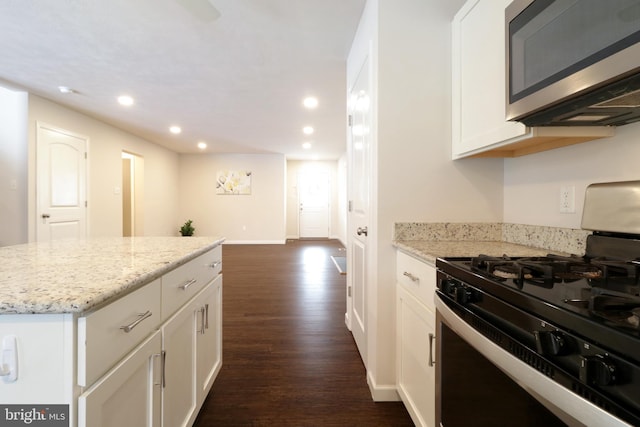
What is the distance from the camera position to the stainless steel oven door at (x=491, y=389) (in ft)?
1.84

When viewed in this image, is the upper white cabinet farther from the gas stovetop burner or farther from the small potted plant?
the small potted plant

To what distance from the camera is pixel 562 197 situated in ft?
4.53

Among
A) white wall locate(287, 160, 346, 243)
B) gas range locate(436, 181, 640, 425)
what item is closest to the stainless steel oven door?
gas range locate(436, 181, 640, 425)

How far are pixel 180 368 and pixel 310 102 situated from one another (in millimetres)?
3464

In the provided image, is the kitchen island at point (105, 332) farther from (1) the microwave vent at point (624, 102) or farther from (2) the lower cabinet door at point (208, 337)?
(1) the microwave vent at point (624, 102)

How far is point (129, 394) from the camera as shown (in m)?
0.87

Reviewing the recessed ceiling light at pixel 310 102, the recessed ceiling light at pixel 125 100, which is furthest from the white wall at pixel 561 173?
the recessed ceiling light at pixel 125 100

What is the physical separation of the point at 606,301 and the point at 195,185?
8520mm

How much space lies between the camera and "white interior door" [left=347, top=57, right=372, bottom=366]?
6.51ft

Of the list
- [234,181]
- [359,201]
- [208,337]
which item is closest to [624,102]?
[359,201]

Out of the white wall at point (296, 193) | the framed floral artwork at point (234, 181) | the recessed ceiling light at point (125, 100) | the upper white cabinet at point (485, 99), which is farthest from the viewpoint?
the white wall at point (296, 193)

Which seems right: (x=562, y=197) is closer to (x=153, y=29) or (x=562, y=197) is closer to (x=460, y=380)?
(x=460, y=380)

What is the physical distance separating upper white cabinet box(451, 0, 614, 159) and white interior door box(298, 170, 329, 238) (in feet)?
24.6

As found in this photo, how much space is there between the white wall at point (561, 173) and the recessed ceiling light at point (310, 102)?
2654mm
